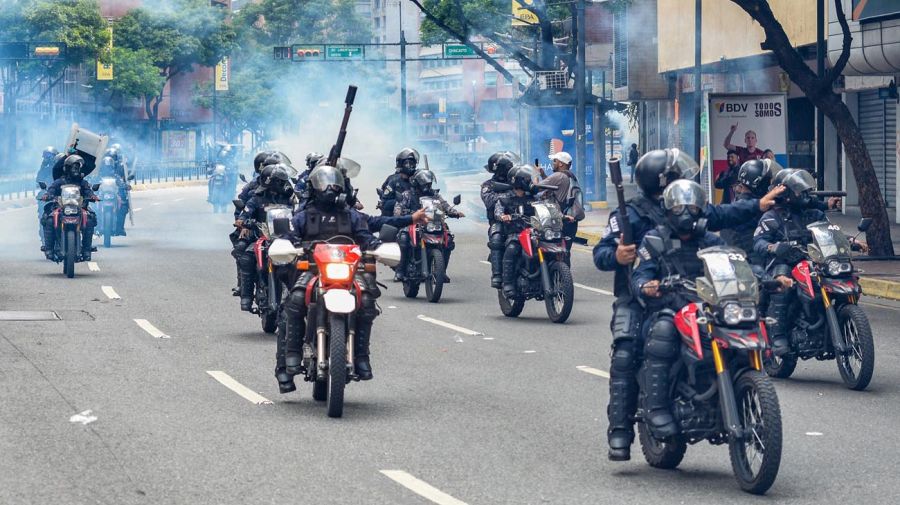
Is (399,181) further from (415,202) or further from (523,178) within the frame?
(523,178)

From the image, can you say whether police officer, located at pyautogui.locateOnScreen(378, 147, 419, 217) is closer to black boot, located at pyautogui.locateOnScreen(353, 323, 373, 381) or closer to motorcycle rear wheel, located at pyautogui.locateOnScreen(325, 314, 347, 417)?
black boot, located at pyautogui.locateOnScreen(353, 323, 373, 381)

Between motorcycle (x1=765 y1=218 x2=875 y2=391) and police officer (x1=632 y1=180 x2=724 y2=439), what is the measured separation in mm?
3684

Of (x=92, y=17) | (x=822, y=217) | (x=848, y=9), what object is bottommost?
(x=822, y=217)

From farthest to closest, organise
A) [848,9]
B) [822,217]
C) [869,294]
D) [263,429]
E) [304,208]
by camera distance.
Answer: [848,9], [869,294], [822,217], [304,208], [263,429]

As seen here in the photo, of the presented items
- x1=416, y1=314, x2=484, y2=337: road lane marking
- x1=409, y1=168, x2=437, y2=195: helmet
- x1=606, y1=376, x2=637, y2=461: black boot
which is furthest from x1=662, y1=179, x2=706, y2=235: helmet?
x1=409, y1=168, x2=437, y2=195: helmet

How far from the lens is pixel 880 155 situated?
3678 centimetres

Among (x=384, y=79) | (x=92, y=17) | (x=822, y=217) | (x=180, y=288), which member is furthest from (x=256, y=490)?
(x=384, y=79)

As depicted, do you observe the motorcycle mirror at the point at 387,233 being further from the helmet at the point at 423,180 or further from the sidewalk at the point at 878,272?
the helmet at the point at 423,180

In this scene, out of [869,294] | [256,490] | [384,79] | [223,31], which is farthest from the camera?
[384,79]

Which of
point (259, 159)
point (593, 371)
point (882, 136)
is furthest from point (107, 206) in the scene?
point (882, 136)

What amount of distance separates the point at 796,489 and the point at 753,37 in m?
31.1

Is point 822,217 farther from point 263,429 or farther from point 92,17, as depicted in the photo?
point 92,17

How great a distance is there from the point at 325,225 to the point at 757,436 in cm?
424

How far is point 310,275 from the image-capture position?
11.3 metres
